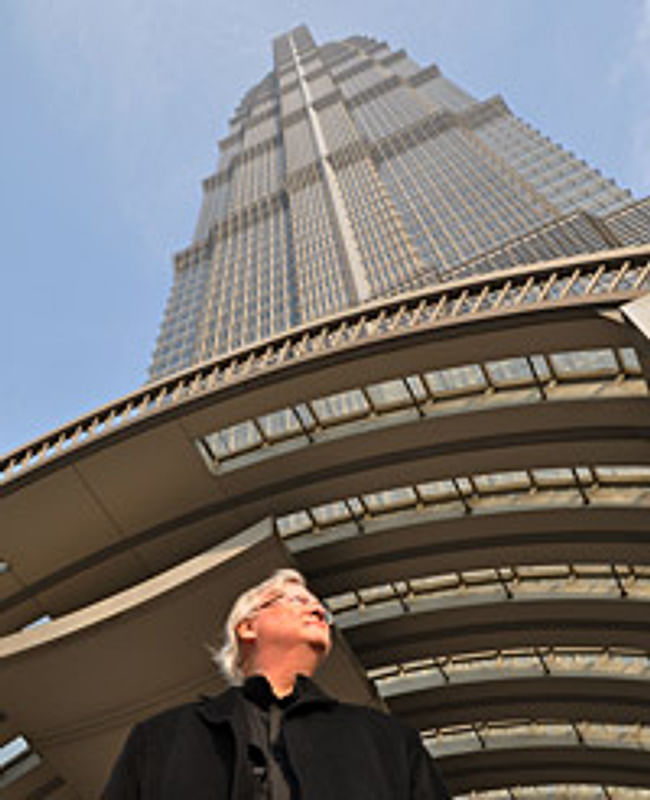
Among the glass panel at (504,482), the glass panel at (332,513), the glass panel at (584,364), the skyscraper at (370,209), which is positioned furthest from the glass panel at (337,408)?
the skyscraper at (370,209)

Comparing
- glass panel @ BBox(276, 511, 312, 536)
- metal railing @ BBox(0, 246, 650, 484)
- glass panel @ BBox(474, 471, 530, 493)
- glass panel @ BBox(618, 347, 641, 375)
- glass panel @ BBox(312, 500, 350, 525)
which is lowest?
glass panel @ BBox(474, 471, 530, 493)

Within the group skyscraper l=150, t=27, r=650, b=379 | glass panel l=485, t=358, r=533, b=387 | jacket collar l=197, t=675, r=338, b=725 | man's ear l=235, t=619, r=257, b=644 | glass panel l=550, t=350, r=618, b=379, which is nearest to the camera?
jacket collar l=197, t=675, r=338, b=725

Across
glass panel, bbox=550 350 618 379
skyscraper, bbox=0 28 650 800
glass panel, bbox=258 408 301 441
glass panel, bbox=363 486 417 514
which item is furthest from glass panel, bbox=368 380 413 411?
glass panel, bbox=550 350 618 379

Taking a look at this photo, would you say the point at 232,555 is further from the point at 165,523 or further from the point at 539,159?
the point at 539,159

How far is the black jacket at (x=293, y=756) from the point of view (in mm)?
2520

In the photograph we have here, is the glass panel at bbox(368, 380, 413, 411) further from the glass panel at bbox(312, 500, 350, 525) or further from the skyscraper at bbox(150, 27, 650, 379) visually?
the skyscraper at bbox(150, 27, 650, 379)

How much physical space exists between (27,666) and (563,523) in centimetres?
1354

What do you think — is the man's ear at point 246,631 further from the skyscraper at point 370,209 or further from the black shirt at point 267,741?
the skyscraper at point 370,209

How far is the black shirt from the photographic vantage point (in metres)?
2.52

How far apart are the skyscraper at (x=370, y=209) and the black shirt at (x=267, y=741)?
64.9m

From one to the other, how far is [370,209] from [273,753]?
96.0 meters

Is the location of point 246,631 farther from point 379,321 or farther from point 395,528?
point 395,528

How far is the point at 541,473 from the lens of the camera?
1891 cm

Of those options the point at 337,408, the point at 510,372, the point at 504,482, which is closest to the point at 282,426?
the point at 337,408
